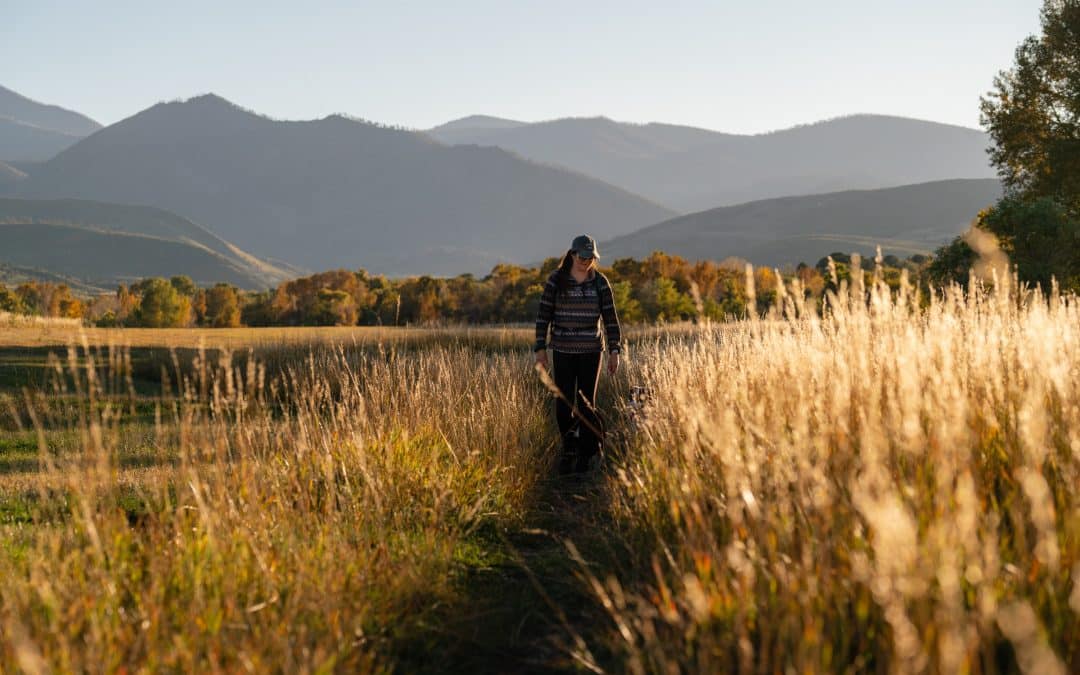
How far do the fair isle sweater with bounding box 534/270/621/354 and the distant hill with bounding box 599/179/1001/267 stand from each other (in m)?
148

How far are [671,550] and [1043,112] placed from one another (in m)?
27.1

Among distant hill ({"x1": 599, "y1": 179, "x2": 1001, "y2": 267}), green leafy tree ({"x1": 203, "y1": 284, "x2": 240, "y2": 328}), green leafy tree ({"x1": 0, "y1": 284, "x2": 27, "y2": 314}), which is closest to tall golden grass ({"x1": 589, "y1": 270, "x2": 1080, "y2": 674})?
green leafy tree ({"x1": 203, "y1": 284, "x2": 240, "y2": 328})

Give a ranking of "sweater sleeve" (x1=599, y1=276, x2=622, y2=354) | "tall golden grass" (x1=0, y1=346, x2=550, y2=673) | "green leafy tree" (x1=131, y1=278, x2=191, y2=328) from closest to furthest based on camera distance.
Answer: "tall golden grass" (x1=0, y1=346, x2=550, y2=673)
"sweater sleeve" (x1=599, y1=276, x2=622, y2=354)
"green leafy tree" (x1=131, y1=278, x2=191, y2=328)

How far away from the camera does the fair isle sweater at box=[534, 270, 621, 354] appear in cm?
778

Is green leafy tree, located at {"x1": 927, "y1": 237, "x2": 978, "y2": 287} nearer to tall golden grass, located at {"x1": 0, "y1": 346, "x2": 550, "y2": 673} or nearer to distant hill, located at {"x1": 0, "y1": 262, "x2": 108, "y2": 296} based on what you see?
tall golden grass, located at {"x1": 0, "y1": 346, "x2": 550, "y2": 673}

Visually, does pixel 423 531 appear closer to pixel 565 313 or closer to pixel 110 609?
pixel 110 609

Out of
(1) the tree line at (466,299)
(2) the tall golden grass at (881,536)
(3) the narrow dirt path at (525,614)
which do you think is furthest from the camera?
(1) the tree line at (466,299)

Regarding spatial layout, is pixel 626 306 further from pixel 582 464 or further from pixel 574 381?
pixel 574 381

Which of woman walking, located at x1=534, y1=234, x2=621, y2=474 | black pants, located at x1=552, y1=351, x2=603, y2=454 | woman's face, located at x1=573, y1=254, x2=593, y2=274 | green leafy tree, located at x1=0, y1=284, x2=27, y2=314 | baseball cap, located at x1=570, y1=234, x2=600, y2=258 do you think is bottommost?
black pants, located at x1=552, y1=351, x2=603, y2=454

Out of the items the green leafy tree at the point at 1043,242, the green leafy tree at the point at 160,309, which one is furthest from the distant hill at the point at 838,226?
the green leafy tree at the point at 1043,242

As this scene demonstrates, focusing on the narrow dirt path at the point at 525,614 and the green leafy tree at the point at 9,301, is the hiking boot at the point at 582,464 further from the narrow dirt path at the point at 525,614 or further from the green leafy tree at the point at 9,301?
the green leafy tree at the point at 9,301

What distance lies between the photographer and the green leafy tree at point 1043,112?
24.6m

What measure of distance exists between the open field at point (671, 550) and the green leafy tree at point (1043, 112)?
2291cm

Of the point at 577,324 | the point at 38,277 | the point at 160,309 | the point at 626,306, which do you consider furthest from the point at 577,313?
the point at 38,277
